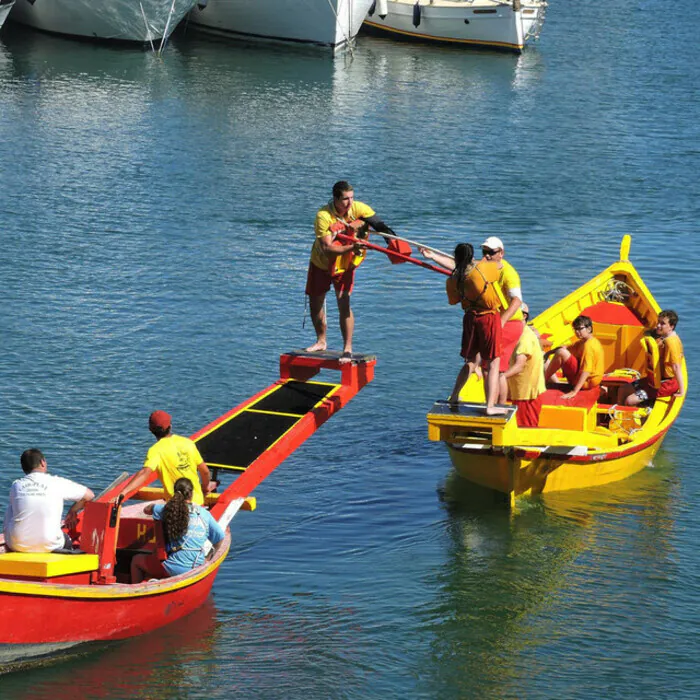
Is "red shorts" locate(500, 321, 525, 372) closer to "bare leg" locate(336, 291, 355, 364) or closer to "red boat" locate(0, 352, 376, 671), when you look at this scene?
"bare leg" locate(336, 291, 355, 364)

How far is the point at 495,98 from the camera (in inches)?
1731

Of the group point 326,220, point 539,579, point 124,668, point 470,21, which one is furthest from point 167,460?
point 470,21

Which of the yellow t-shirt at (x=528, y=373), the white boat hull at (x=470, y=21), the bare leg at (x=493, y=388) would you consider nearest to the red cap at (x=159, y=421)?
the bare leg at (x=493, y=388)

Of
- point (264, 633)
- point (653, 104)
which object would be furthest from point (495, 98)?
point (264, 633)

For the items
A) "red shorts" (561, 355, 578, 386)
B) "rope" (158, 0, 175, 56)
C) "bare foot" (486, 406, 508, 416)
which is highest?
"rope" (158, 0, 175, 56)

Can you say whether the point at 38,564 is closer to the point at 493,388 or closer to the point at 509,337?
the point at 493,388

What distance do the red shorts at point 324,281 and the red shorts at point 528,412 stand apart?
2.71 meters

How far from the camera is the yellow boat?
1551 centimetres

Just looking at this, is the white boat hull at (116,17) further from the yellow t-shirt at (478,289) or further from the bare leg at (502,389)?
the yellow t-shirt at (478,289)

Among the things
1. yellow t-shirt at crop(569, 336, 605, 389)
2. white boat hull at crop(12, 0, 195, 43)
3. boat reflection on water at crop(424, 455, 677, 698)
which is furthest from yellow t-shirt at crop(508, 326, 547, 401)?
white boat hull at crop(12, 0, 195, 43)

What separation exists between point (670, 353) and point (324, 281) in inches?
202

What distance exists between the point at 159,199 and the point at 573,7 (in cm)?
3497

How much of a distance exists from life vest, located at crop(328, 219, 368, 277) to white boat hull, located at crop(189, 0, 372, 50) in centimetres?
3651

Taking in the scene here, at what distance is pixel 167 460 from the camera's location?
12.9m
